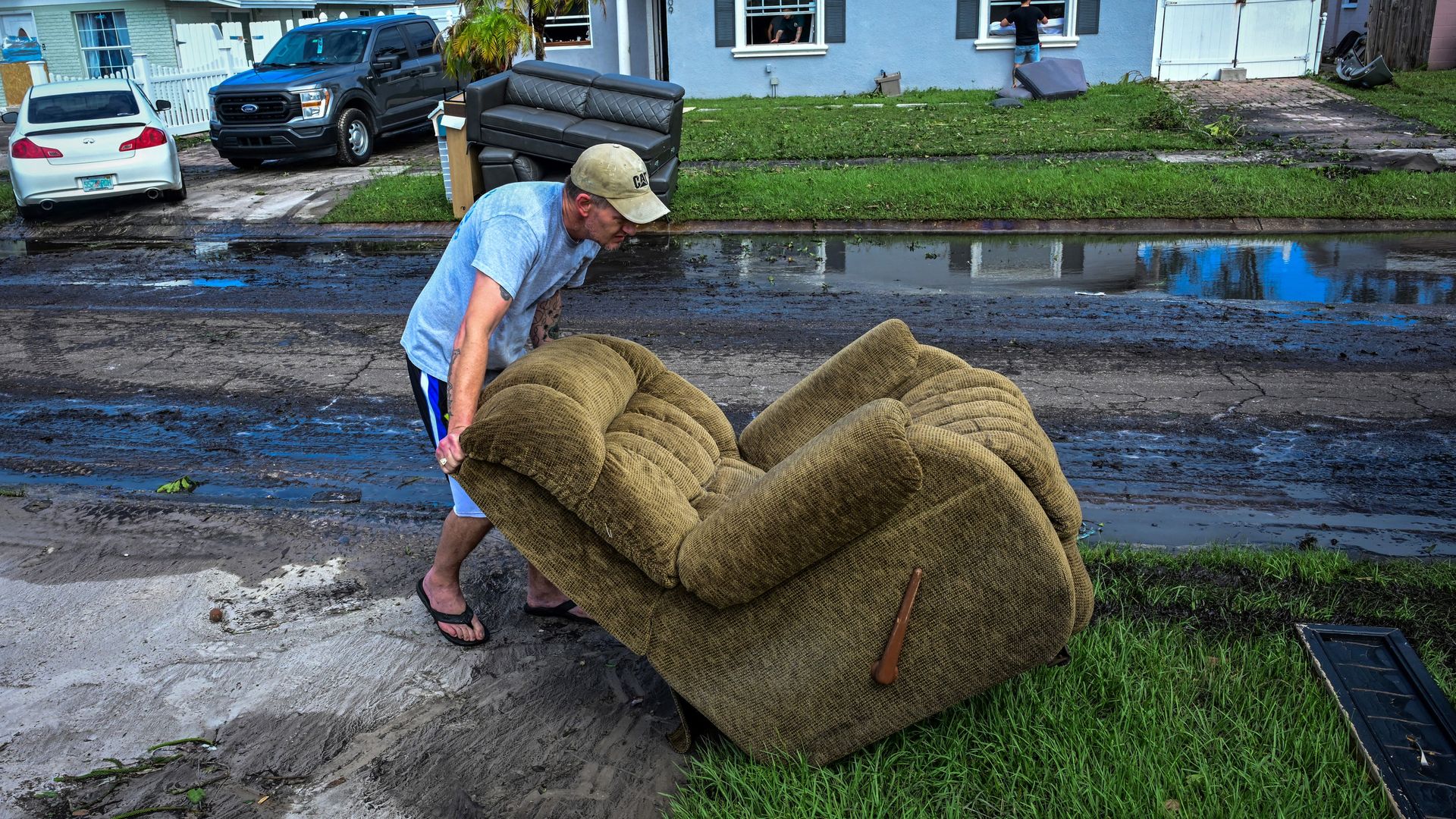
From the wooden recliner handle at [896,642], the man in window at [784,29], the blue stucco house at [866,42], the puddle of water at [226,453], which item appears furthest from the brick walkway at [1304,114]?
the wooden recliner handle at [896,642]

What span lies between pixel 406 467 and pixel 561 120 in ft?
25.2

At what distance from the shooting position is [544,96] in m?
13.2

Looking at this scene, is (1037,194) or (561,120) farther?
(561,120)

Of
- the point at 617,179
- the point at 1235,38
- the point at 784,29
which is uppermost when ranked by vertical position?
the point at 784,29

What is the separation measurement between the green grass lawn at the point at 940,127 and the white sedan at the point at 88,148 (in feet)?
22.0

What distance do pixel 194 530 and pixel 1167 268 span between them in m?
8.08

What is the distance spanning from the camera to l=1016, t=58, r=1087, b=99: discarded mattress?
20531 millimetres

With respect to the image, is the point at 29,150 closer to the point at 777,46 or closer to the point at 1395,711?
the point at 777,46

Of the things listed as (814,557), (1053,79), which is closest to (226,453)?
(814,557)

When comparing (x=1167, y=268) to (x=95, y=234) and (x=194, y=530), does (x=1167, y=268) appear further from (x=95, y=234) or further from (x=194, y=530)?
(x=95, y=234)

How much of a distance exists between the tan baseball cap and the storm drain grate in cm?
258

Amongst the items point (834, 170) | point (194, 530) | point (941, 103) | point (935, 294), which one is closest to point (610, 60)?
point (941, 103)

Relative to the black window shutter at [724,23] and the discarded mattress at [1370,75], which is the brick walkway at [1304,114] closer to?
the discarded mattress at [1370,75]

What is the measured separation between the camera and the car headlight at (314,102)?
16.2 m
